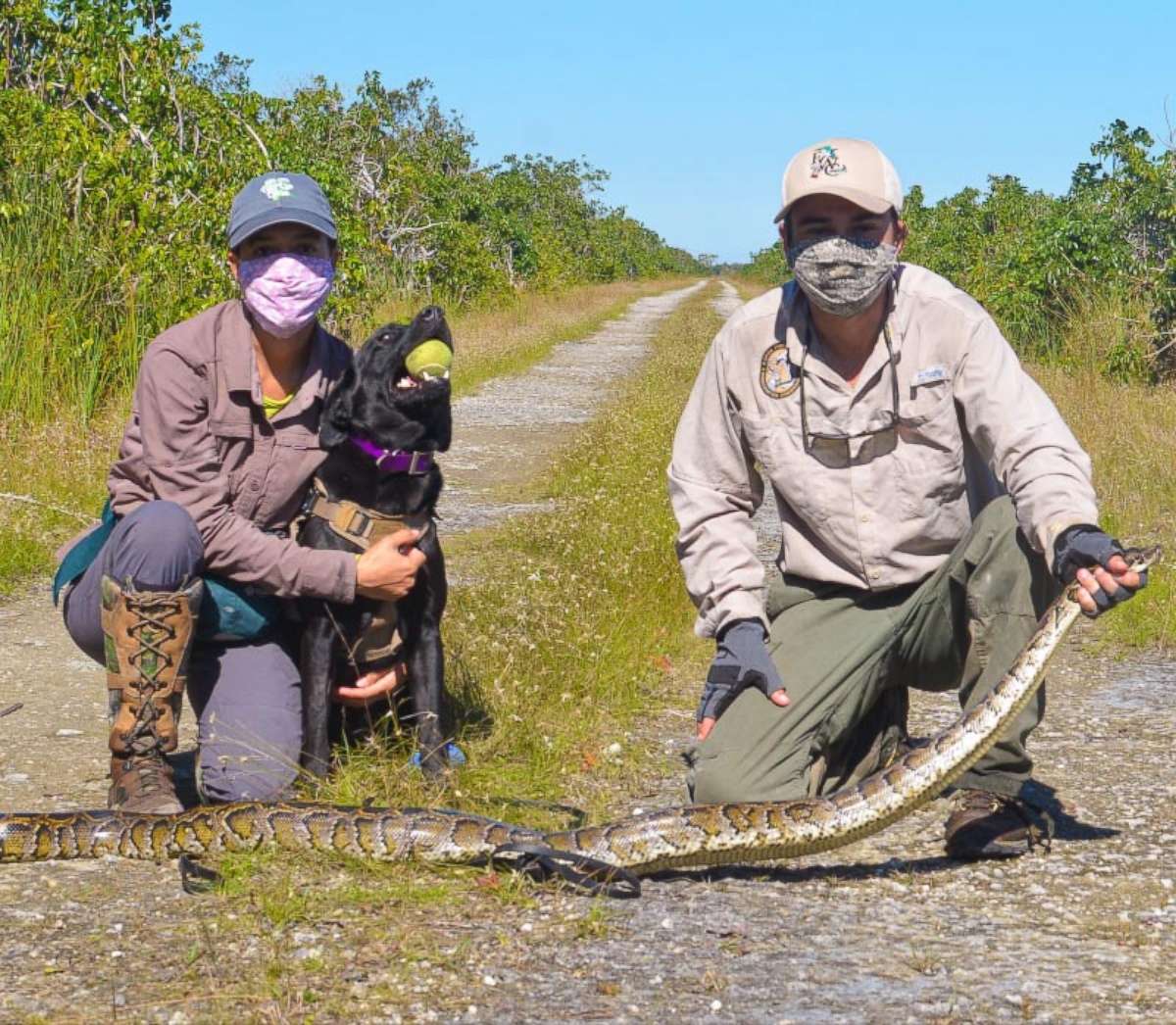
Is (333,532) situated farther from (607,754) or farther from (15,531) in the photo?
(15,531)

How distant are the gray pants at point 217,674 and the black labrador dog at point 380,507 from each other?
12 cm

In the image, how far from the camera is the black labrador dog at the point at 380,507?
13.4ft

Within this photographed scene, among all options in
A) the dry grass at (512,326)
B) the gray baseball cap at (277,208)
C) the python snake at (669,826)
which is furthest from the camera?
the dry grass at (512,326)

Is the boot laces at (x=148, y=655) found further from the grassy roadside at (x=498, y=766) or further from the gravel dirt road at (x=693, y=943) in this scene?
the grassy roadside at (x=498, y=766)

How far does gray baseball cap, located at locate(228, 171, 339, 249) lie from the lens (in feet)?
14.1

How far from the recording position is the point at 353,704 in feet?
14.9

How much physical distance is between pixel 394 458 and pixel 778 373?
46.6 inches

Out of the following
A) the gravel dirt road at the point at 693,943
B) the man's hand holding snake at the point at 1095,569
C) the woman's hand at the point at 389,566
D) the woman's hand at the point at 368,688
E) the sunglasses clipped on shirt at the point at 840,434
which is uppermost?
the sunglasses clipped on shirt at the point at 840,434

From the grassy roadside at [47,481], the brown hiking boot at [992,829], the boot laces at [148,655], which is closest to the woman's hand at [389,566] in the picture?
the boot laces at [148,655]

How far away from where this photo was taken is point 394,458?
13.8 feet

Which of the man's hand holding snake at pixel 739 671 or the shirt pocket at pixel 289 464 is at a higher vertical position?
the shirt pocket at pixel 289 464

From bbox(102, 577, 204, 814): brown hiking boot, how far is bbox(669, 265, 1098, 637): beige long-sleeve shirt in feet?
5.00

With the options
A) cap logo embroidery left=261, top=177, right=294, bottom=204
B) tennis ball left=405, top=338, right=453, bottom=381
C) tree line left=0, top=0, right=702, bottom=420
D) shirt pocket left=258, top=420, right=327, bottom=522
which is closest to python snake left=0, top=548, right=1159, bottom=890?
shirt pocket left=258, top=420, right=327, bottom=522

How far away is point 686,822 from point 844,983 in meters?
0.85
